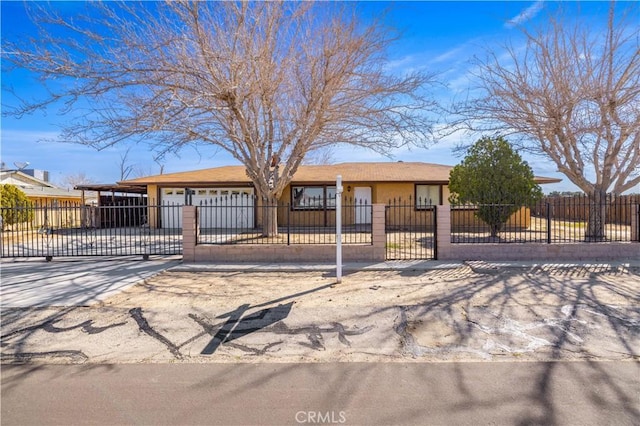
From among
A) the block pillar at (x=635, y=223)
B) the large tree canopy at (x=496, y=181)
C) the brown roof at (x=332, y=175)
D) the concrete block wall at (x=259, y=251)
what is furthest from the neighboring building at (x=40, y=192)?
the block pillar at (x=635, y=223)

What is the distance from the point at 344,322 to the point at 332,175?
48.8ft

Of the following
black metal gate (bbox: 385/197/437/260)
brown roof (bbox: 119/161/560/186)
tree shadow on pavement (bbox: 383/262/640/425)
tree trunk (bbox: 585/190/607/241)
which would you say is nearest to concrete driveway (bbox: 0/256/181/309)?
tree shadow on pavement (bbox: 383/262/640/425)

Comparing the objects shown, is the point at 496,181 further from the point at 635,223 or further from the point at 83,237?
the point at 83,237

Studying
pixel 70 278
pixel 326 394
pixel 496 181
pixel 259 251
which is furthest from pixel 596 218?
pixel 70 278

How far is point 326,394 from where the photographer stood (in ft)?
11.0

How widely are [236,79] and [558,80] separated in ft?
31.3

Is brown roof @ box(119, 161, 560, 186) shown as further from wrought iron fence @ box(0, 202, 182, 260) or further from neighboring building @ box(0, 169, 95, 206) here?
neighboring building @ box(0, 169, 95, 206)

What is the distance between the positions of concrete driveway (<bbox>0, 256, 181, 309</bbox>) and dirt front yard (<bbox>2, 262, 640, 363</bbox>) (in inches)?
16.9

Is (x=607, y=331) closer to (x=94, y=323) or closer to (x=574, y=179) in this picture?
(x=94, y=323)

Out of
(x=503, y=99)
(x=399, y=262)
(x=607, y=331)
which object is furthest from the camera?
(x=503, y=99)

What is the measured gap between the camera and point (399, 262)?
9531 millimetres

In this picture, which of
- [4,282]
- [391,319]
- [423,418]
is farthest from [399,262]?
[4,282]

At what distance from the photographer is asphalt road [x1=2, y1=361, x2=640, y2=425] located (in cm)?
300

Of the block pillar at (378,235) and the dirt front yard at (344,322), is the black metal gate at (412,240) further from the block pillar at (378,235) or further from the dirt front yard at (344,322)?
the dirt front yard at (344,322)
